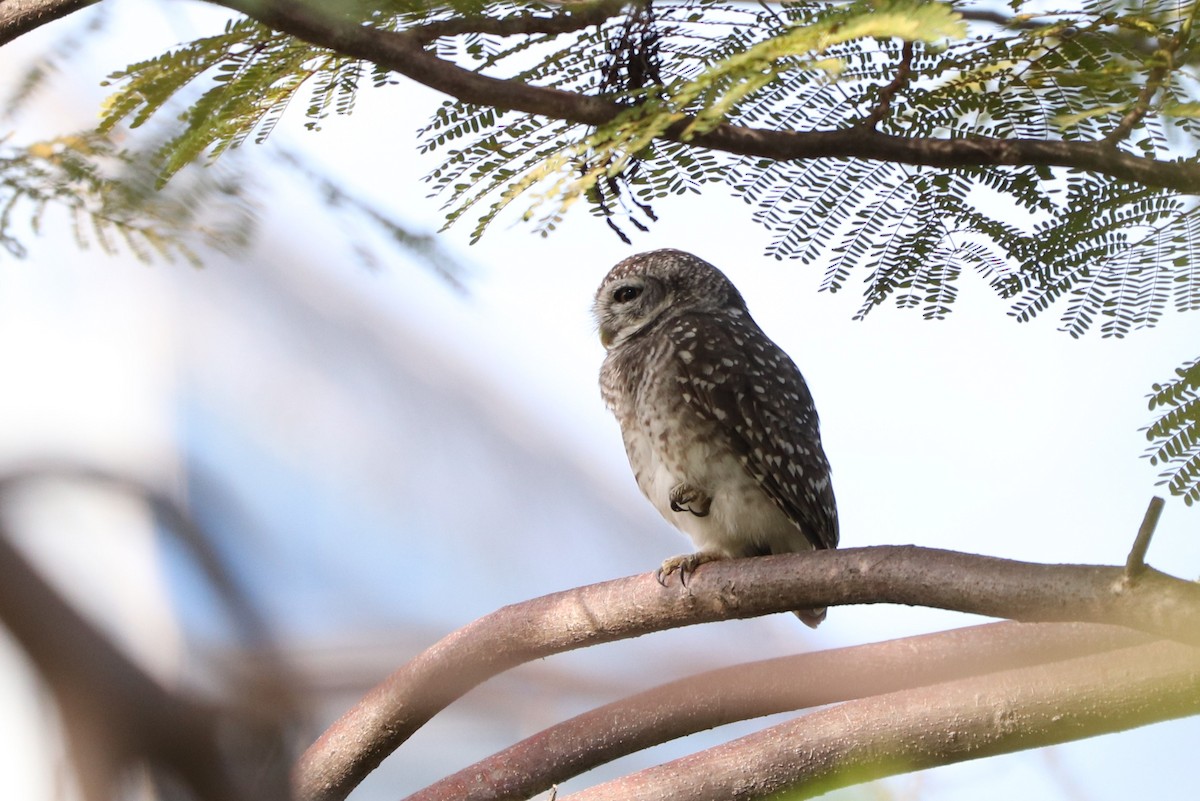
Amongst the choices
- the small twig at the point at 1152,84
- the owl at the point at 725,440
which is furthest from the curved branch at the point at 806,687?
the small twig at the point at 1152,84

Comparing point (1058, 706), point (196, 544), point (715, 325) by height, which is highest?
point (715, 325)

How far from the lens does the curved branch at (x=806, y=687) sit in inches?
92.9

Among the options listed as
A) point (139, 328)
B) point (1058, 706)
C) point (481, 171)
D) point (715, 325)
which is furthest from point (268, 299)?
point (715, 325)

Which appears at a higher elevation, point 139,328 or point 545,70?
point 545,70

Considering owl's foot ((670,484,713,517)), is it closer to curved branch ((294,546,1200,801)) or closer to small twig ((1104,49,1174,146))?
curved branch ((294,546,1200,801))

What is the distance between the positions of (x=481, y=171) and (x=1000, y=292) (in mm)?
1147

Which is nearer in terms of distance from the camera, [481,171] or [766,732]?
[481,171]

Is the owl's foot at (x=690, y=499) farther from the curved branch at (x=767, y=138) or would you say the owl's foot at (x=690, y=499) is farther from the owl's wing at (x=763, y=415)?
the curved branch at (x=767, y=138)

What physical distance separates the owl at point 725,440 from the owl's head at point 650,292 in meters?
0.22

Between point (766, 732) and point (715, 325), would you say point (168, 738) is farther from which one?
point (715, 325)

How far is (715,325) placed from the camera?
364 centimetres

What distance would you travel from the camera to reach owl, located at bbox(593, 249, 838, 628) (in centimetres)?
338

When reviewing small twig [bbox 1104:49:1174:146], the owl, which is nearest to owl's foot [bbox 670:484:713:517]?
the owl

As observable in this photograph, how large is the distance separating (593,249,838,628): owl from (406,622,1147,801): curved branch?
27.4 inches
